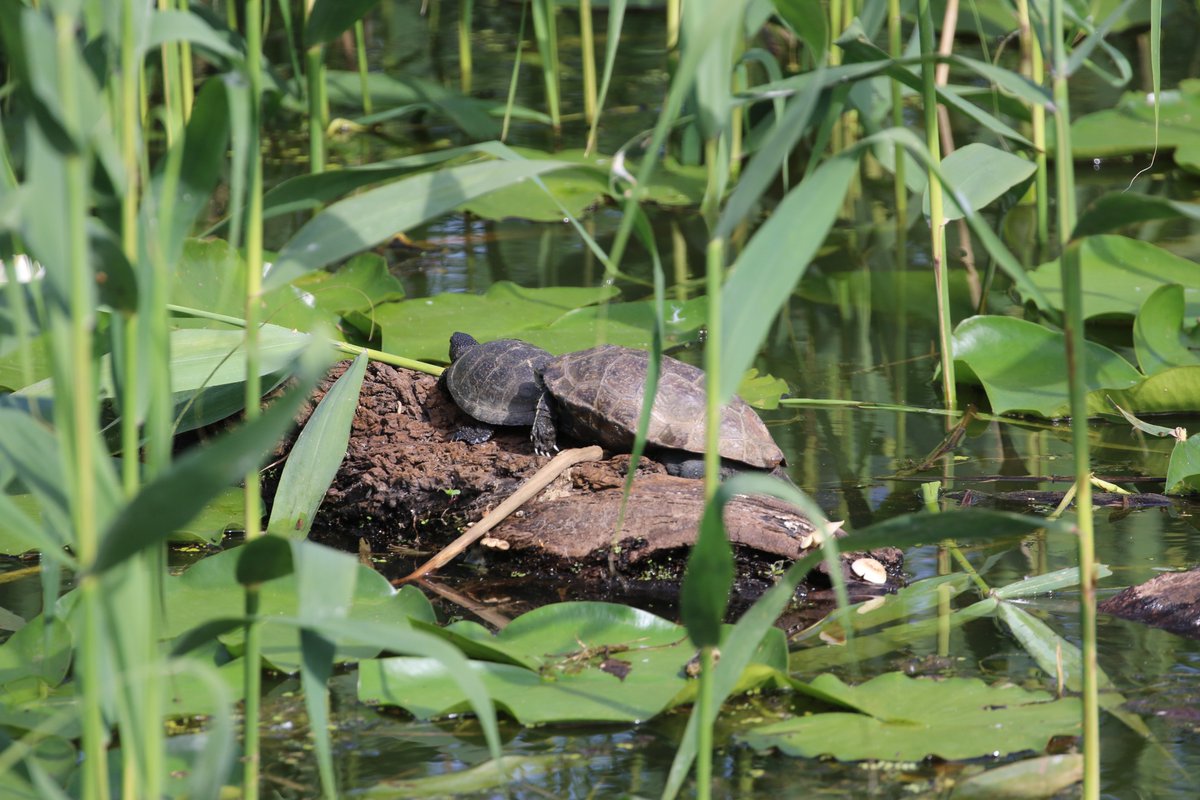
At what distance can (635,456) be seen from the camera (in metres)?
1.17

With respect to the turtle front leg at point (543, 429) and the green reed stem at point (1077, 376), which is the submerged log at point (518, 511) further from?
the green reed stem at point (1077, 376)

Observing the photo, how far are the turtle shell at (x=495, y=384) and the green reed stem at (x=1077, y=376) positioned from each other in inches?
73.7

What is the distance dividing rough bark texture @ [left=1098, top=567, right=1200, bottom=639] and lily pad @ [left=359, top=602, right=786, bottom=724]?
2.36 feet

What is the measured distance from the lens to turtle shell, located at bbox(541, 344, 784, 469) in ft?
9.24

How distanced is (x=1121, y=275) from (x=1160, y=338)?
0.56 meters

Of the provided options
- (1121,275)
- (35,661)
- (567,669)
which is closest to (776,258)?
(567,669)

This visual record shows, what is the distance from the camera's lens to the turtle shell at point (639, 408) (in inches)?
111

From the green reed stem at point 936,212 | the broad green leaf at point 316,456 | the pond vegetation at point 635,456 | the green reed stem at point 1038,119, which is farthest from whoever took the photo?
the green reed stem at point 1038,119

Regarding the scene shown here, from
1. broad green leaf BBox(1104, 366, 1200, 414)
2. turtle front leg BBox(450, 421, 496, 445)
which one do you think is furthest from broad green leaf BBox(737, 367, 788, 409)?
broad green leaf BBox(1104, 366, 1200, 414)

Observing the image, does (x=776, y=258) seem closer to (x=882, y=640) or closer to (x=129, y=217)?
(x=129, y=217)

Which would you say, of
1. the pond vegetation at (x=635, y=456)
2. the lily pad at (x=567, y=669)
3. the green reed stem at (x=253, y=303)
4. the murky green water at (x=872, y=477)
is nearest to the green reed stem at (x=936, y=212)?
the pond vegetation at (x=635, y=456)

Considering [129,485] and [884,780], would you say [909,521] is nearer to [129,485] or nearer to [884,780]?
[884,780]

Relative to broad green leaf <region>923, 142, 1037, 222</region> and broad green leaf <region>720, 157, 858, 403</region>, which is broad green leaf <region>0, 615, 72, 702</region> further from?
broad green leaf <region>923, 142, 1037, 222</region>

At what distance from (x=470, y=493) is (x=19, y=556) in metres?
0.96
